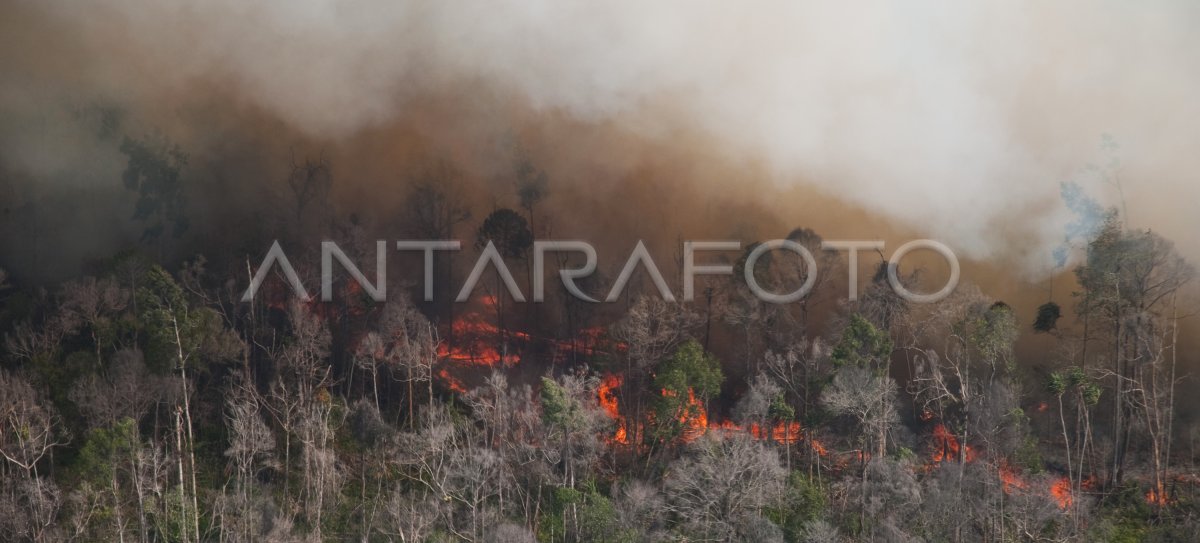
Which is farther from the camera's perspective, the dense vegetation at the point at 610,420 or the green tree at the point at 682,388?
the green tree at the point at 682,388

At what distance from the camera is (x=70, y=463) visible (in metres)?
48.6

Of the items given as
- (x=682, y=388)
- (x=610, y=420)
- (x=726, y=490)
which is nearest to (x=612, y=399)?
(x=610, y=420)

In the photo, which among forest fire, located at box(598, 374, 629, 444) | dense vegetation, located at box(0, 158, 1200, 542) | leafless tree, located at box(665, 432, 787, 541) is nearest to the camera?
leafless tree, located at box(665, 432, 787, 541)

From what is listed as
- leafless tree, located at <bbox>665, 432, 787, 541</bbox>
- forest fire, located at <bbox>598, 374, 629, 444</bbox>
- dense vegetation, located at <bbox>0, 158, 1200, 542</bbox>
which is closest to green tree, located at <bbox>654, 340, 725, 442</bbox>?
dense vegetation, located at <bbox>0, 158, 1200, 542</bbox>

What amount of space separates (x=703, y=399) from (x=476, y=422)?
34.0 feet

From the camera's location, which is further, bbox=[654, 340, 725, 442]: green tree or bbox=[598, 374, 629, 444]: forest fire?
bbox=[598, 374, 629, 444]: forest fire

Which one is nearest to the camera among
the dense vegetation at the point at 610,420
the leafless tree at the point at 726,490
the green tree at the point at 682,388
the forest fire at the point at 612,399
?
the leafless tree at the point at 726,490

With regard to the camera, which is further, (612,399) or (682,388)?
(612,399)

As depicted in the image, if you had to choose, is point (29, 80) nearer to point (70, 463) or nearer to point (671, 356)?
point (70, 463)

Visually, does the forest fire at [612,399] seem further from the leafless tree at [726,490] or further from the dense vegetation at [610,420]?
the leafless tree at [726,490]

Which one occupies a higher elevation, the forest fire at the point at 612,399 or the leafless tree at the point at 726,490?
the forest fire at the point at 612,399

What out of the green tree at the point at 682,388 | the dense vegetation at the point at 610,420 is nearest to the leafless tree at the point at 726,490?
the dense vegetation at the point at 610,420

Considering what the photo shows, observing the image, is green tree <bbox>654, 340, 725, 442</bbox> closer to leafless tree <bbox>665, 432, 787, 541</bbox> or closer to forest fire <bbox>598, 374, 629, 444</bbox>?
leafless tree <bbox>665, 432, 787, 541</bbox>

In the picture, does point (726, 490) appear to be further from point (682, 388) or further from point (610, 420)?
point (610, 420)
